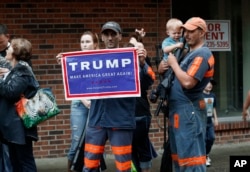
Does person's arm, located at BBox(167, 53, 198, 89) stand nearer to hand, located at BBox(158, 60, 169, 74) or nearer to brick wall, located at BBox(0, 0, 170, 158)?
hand, located at BBox(158, 60, 169, 74)

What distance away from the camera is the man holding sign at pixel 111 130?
5695 millimetres

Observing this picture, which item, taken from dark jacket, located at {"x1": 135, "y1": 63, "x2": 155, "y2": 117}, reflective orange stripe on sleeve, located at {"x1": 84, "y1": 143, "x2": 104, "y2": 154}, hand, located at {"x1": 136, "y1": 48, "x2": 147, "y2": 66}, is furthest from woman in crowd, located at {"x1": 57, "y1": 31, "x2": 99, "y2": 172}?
reflective orange stripe on sleeve, located at {"x1": 84, "y1": 143, "x2": 104, "y2": 154}

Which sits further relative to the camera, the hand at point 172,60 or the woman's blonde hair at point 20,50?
the woman's blonde hair at point 20,50

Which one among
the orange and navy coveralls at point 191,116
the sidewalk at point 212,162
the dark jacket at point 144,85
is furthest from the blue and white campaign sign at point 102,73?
the sidewalk at point 212,162

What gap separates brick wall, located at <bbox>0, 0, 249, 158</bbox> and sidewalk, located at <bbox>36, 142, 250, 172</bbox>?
0.16 meters

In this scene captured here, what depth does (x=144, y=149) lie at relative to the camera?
6.81 meters

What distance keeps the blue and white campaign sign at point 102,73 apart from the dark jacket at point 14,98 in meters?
0.46

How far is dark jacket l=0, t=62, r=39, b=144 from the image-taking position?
6016 millimetres

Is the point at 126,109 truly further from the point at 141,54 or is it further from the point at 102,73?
the point at 141,54

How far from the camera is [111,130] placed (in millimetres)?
5719

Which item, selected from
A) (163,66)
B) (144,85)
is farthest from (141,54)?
(144,85)

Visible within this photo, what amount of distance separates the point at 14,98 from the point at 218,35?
16.5 feet

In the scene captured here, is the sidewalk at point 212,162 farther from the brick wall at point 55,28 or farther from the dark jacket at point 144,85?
the dark jacket at point 144,85

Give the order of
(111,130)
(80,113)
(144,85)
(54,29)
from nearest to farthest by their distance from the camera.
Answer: (111,130) < (144,85) < (80,113) < (54,29)
